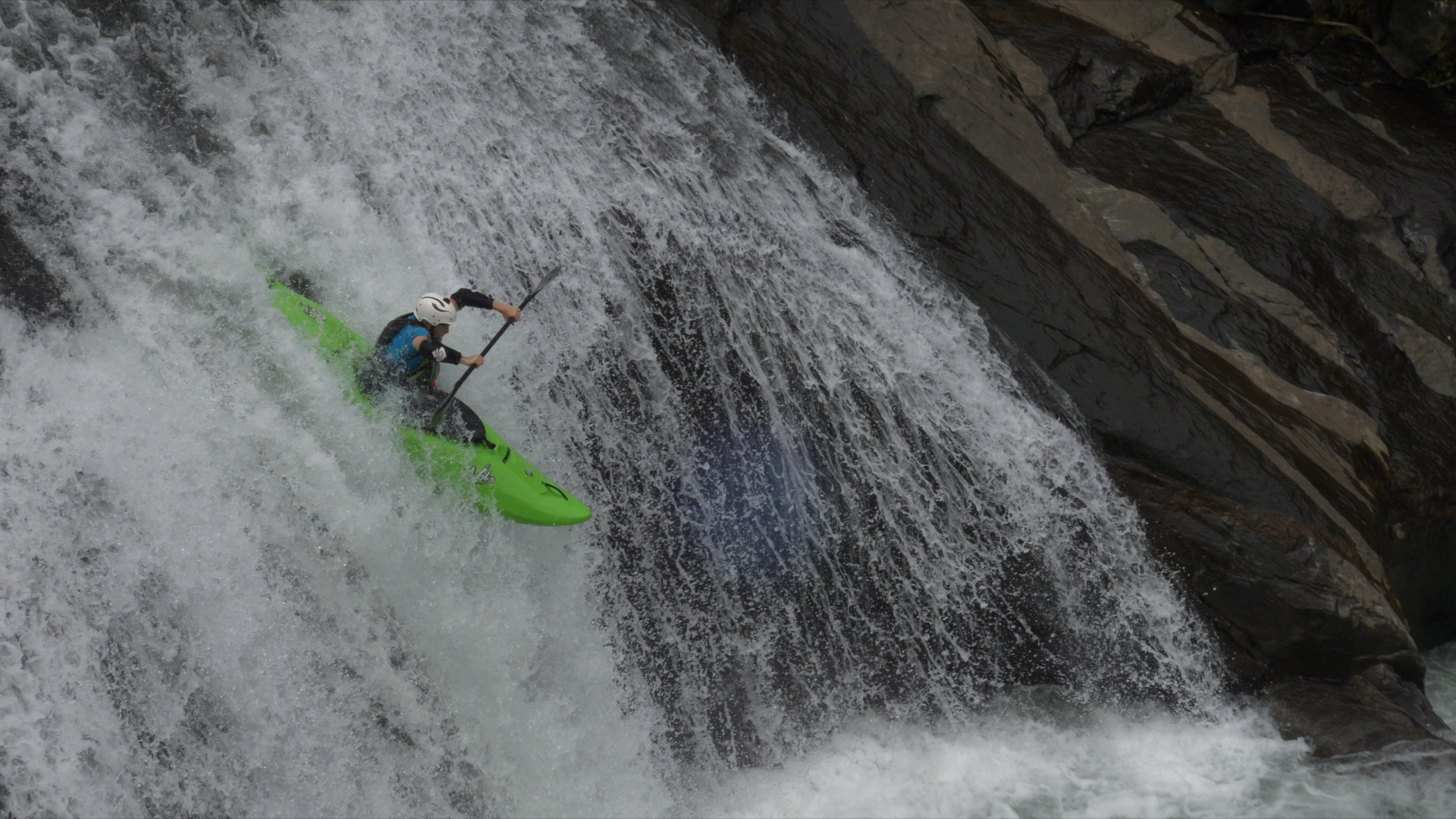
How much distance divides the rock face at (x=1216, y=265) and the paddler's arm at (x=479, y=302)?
9.22 feet

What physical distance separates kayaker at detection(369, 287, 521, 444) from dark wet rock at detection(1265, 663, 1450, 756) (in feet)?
18.1

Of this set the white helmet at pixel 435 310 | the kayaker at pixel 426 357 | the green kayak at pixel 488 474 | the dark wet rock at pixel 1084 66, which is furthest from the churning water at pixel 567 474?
the dark wet rock at pixel 1084 66

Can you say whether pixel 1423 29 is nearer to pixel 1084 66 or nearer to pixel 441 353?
pixel 1084 66

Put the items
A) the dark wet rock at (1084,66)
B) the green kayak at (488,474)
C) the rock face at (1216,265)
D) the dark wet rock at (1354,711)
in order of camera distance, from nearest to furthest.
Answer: the green kayak at (488,474)
the dark wet rock at (1354,711)
the rock face at (1216,265)
the dark wet rock at (1084,66)

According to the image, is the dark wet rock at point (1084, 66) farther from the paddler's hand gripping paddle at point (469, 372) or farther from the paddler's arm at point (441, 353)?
the paddler's arm at point (441, 353)

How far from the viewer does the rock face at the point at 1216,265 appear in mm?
6461

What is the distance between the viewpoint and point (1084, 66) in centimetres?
775

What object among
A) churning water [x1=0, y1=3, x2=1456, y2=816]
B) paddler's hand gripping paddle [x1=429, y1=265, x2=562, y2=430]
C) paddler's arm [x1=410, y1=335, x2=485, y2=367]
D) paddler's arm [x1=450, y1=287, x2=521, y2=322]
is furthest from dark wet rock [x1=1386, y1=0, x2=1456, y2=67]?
paddler's arm [x1=410, y1=335, x2=485, y2=367]

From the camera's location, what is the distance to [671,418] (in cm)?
626

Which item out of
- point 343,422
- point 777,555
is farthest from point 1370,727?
point 343,422

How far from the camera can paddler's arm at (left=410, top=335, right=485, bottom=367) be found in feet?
18.3

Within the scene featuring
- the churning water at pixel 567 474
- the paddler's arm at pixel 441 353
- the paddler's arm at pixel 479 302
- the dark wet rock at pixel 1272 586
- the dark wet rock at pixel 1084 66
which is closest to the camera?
the churning water at pixel 567 474

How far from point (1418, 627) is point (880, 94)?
5.79m

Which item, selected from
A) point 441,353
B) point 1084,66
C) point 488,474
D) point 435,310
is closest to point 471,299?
point 435,310
